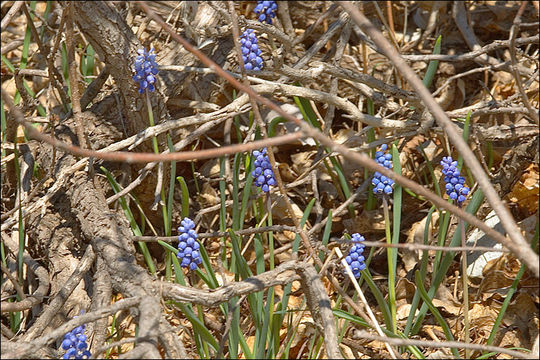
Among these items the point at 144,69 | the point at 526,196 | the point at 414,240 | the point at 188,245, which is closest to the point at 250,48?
the point at 144,69

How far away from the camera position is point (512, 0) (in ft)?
13.4

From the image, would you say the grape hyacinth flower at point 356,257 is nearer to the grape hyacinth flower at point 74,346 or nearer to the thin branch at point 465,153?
the thin branch at point 465,153

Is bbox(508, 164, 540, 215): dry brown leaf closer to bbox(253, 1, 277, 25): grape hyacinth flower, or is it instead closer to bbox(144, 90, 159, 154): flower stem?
bbox(253, 1, 277, 25): grape hyacinth flower

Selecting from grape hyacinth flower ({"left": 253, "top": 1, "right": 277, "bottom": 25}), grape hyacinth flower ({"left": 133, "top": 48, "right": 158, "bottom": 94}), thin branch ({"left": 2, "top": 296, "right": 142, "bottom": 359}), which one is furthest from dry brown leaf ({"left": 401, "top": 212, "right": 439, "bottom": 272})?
thin branch ({"left": 2, "top": 296, "right": 142, "bottom": 359})

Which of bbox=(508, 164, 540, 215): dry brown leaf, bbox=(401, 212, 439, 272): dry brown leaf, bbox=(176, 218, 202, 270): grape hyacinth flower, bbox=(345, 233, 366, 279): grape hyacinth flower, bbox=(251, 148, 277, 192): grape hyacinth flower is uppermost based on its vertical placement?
bbox=(251, 148, 277, 192): grape hyacinth flower

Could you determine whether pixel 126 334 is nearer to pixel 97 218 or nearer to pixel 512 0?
pixel 97 218

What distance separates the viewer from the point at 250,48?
263 cm

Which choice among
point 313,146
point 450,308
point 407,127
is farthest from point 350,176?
point 450,308

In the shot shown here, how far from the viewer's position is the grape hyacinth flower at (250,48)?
8.57ft

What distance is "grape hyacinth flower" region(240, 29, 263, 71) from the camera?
261cm

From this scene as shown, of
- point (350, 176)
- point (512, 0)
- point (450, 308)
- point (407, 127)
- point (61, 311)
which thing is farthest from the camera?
point (512, 0)

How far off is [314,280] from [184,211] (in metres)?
0.77

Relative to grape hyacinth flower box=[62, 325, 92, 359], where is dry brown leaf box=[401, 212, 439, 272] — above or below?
below

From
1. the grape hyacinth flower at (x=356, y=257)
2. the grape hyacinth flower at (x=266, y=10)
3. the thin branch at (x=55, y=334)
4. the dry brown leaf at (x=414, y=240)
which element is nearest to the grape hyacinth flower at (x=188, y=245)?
the thin branch at (x=55, y=334)
